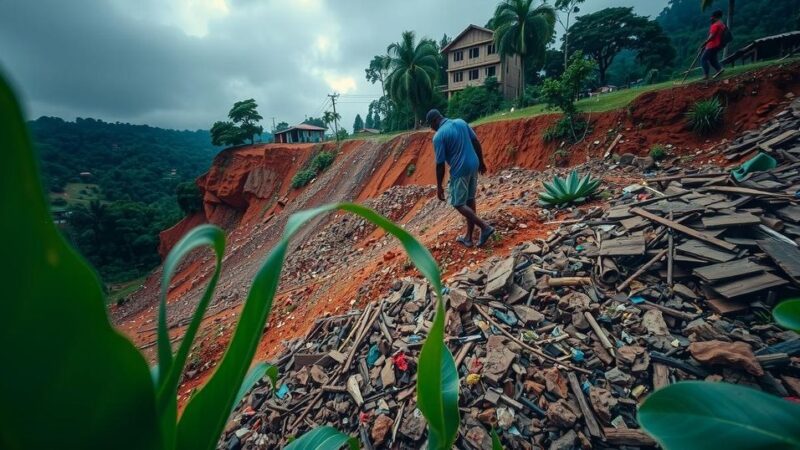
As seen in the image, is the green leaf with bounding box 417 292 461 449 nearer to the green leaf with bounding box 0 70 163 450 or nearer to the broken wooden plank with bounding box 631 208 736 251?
the green leaf with bounding box 0 70 163 450

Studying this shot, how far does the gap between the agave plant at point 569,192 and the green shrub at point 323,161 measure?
1655 centimetres

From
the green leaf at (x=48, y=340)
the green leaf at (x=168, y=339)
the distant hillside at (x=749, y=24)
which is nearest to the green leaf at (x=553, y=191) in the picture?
the green leaf at (x=168, y=339)

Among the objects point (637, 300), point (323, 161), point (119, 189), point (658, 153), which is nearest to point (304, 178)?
point (323, 161)

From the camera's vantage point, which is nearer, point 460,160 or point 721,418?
point 721,418

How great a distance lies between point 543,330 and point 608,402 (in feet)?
2.28

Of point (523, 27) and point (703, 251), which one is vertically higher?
point (523, 27)

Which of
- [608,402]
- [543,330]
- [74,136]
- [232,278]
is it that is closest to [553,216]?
Result: [543,330]

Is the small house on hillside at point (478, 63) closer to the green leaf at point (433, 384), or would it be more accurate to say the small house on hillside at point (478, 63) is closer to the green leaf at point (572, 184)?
the green leaf at point (572, 184)

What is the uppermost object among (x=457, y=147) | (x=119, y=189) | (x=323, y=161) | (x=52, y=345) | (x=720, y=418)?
(x=457, y=147)

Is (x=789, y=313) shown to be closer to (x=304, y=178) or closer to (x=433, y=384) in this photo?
(x=433, y=384)

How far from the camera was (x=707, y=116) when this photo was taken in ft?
23.8

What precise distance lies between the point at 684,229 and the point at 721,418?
3592mm

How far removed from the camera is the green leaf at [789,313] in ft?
2.46

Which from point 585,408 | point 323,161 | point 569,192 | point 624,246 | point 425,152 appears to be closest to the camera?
point 585,408
